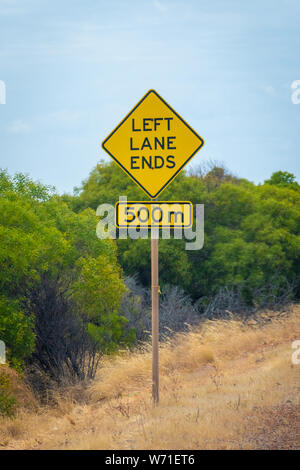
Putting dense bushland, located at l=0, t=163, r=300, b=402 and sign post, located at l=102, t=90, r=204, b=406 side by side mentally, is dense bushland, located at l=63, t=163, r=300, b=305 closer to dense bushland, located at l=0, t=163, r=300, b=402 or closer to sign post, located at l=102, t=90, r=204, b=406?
dense bushland, located at l=0, t=163, r=300, b=402

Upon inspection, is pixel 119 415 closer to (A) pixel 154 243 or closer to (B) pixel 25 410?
(A) pixel 154 243

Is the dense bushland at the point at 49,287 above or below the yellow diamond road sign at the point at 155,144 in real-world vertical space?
below

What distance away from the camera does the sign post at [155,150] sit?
22.2ft

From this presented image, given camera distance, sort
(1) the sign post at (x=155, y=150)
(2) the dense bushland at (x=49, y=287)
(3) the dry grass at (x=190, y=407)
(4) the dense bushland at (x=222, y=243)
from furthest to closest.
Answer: (4) the dense bushland at (x=222, y=243)
(2) the dense bushland at (x=49, y=287)
(1) the sign post at (x=155, y=150)
(3) the dry grass at (x=190, y=407)

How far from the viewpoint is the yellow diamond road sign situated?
6.80 m

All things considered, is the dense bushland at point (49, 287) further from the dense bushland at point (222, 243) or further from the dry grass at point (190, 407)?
the dense bushland at point (222, 243)

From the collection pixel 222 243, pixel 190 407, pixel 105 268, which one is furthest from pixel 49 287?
pixel 222 243

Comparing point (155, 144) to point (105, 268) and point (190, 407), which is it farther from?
point (105, 268)

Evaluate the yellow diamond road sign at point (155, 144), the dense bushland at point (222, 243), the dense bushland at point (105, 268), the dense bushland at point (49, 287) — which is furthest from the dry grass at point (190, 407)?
the dense bushland at point (222, 243)

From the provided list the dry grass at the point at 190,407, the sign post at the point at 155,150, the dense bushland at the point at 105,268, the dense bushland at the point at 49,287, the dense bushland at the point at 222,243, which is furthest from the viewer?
the dense bushland at the point at 222,243

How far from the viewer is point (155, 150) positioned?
680cm

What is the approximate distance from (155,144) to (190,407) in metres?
3.39

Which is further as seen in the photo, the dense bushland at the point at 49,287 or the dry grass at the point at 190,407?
the dense bushland at the point at 49,287
